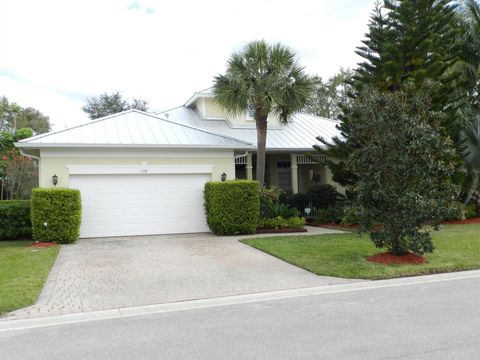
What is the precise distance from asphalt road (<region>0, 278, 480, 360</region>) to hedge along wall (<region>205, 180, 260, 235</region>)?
297 inches

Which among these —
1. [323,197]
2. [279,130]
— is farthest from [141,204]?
[279,130]

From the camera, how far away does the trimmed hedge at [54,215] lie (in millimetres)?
12711

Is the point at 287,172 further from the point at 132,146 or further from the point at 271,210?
the point at 132,146

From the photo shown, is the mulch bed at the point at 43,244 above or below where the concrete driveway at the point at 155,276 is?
above

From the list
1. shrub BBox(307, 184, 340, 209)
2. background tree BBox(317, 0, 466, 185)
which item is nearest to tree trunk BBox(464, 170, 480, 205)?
background tree BBox(317, 0, 466, 185)

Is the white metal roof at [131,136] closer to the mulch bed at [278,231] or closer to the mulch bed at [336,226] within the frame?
Result: the mulch bed at [278,231]

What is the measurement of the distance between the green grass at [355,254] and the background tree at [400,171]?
2.23ft

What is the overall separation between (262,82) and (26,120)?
37721 mm

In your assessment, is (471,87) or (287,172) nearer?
(471,87)

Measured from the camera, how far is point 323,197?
19.0 metres

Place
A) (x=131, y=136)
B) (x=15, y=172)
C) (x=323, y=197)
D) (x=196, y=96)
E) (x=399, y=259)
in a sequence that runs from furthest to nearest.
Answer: (x=15, y=172)
(x=196, y=96)
(x=323, y=197)
(x=131, y=136)
(x=399, y=259)

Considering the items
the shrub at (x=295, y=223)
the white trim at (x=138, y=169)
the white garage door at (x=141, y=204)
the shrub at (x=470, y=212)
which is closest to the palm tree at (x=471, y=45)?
the shrub at (x=470, y=212)

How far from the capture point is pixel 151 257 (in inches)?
423

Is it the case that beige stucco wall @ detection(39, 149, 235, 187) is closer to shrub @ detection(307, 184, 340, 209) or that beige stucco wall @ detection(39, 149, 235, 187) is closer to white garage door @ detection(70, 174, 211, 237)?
white garage door @ detection(70, 174, 211, 237)
